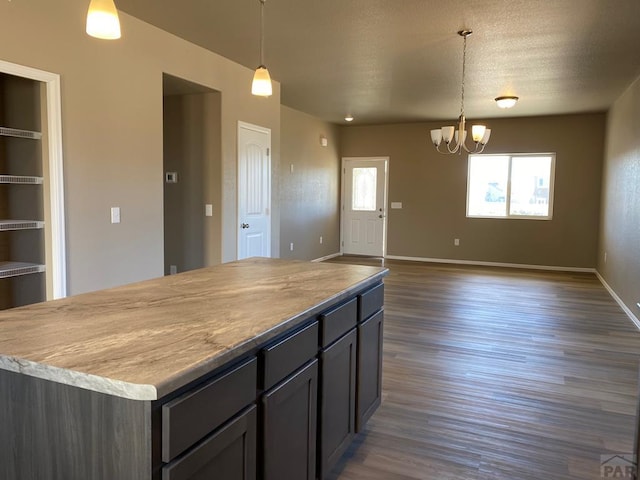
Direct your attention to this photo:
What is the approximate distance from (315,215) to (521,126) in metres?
4.09

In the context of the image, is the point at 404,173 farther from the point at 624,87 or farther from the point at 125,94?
the point at 125,94

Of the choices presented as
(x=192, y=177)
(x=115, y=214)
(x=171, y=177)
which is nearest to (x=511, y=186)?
(x=192, y=177)

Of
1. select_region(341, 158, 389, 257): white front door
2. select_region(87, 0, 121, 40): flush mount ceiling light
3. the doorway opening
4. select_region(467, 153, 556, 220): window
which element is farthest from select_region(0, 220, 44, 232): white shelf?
select_region(467, 153, 556, 220): window

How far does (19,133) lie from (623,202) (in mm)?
6446

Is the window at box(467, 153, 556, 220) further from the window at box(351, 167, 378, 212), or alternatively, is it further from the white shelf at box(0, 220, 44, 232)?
the white shelf at box(0, 220, 44, 232)

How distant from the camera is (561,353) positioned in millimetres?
3994

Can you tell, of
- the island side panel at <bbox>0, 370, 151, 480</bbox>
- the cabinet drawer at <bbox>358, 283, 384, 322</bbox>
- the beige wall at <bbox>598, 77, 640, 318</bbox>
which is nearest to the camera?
the island side panel at <bbox>0, 370, 151, 480</bbox>

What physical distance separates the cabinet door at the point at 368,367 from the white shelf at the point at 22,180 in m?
2.39

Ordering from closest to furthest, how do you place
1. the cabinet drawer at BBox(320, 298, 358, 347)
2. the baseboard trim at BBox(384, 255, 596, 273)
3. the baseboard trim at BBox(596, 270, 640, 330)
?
1. the cabinet drawer at BBox(320, 298, 358, 347)
2. the baseboard trim at BBox(596, 270, 640, 330)
3. the baseboard trim at BBox(384, 255, 596, 273)

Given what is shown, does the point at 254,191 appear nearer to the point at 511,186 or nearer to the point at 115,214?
the point at 115,214

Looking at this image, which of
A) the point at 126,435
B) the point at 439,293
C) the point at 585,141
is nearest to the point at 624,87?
the point at 585,141

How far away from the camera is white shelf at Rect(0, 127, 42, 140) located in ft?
9.61

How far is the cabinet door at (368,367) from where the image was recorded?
92.3 inches

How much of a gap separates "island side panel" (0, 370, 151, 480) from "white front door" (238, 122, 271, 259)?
4062mm
